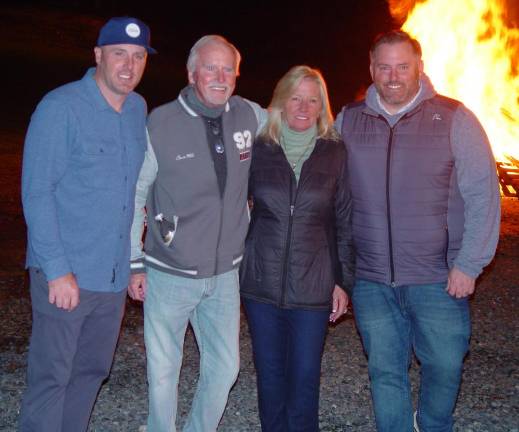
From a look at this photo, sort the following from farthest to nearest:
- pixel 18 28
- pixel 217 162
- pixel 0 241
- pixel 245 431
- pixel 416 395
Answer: pixel 18 28 < pixel 0 241 < pixel 416 395 < pixel 245 431 < pixel 217 162

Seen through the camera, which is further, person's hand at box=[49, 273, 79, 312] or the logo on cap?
the logo on cap

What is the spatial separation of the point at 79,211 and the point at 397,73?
7.28 feet

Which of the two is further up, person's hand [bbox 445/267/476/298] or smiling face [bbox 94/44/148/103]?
smiling face [bbox 94/44/148/103]

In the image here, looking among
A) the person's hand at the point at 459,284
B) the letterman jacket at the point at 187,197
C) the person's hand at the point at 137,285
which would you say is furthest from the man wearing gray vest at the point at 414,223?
the person's hand at the point at 137,285

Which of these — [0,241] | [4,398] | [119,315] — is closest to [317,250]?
[119,315]

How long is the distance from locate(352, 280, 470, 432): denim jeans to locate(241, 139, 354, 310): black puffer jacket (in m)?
0.36

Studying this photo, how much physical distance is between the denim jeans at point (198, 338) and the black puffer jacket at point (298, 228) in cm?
23

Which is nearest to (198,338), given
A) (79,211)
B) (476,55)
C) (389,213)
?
(79,211)

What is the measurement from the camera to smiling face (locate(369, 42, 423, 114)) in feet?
14.1

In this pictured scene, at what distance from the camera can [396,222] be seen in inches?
172

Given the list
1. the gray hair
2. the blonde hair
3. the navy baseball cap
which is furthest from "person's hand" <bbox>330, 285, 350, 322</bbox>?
the navy baseball cap

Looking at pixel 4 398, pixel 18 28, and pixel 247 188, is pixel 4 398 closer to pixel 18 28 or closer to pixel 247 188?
pixel 247 188

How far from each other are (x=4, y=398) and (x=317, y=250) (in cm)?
299

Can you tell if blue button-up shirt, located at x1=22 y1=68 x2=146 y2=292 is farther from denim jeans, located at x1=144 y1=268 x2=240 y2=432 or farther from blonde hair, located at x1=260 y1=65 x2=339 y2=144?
blonde hair, located at x1=260 y1=65 x2=339 y2=144
